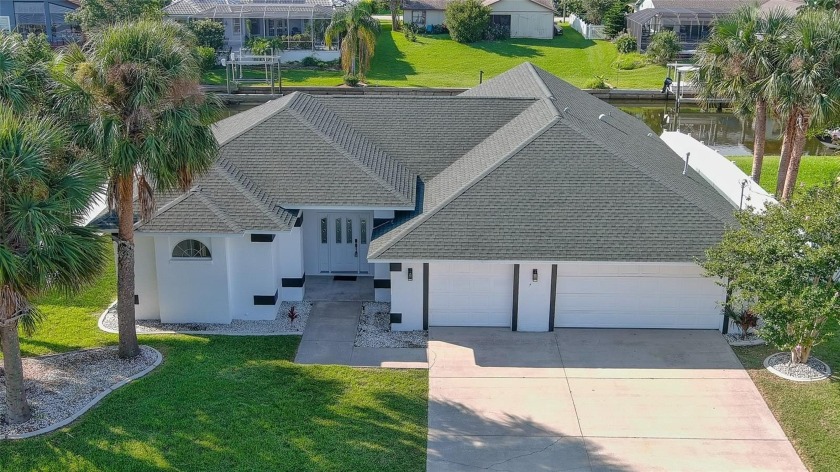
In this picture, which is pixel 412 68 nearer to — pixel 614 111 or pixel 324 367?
pixel 614 111

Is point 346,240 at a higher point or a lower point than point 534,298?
higher

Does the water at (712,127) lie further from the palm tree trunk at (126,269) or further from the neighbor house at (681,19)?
the palm tree trunk at (126,269)

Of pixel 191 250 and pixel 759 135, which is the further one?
pixel 759 135

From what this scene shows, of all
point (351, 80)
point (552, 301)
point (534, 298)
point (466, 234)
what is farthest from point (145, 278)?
point (351, 80)

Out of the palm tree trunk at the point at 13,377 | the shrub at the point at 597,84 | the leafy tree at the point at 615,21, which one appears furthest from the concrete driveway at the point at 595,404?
the leafy tree at the point at 615,21

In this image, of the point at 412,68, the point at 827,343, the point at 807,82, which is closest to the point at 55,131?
the point at 827,343

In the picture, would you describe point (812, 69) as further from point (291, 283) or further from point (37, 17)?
point (37, 17)

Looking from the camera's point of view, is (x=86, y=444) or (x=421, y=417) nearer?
(x=86, y=444)
